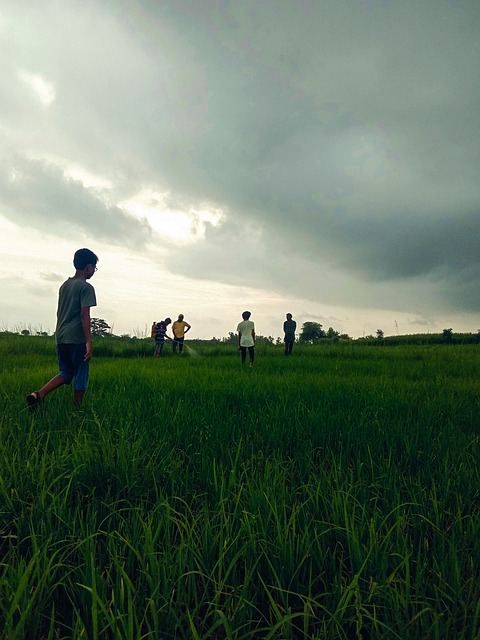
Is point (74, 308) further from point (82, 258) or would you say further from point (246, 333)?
point (246, 333)

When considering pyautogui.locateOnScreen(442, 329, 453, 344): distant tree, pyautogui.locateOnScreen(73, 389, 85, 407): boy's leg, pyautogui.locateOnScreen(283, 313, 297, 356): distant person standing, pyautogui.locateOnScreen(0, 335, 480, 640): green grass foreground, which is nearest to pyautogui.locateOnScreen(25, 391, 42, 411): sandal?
pyautogui.locateOnScreen(0, 335, 480, 640): green grass foreground

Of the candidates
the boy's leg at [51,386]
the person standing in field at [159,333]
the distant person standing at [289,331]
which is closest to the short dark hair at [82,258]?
the boy's leg at [51,386]

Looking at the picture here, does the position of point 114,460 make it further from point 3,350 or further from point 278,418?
point 3,350

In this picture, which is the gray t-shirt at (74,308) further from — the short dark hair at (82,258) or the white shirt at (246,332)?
the white shirt at (246,332)

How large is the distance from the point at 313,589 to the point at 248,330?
9.15 m

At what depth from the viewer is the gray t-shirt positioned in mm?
4023

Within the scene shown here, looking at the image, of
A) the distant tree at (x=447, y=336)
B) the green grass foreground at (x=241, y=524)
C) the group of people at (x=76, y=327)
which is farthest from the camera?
the distant tree at (x=447, y=336)

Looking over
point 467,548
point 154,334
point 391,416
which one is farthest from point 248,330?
point 467,548

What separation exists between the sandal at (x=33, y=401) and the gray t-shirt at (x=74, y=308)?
2.23 feet

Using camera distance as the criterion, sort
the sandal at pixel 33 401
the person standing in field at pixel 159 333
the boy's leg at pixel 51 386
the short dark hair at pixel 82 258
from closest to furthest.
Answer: the sandal at pixel 33 401 < the boy's leg at pixel 51 386 < the short dark hair at pixel 82 258 < the person standing in field at pixel 159 333

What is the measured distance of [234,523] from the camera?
1.65 meters

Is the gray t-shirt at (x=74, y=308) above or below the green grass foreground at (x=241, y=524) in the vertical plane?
above

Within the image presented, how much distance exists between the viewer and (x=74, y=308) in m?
4.05

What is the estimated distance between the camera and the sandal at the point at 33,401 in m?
3.74
